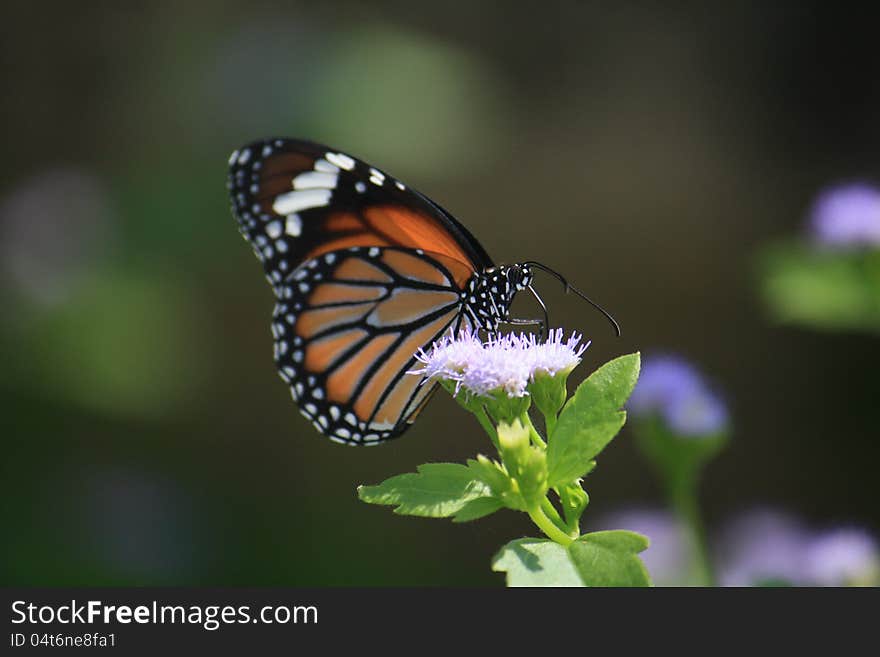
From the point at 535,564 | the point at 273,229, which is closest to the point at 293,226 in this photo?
the point at 273,229

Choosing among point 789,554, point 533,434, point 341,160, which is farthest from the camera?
point 789,554

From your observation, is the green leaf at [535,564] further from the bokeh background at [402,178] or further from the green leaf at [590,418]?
the bokeh background at [402,178]

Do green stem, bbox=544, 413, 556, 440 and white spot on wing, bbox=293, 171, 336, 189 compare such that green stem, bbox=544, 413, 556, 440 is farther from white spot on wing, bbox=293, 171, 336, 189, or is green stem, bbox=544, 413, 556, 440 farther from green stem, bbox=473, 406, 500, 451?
white spot on wing, bbox=293, 171, 336, 189

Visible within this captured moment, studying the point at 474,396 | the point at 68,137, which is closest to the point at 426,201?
the point at 474,396

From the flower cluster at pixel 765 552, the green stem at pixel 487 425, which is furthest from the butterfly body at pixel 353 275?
the flower cluster at pixel 765 552

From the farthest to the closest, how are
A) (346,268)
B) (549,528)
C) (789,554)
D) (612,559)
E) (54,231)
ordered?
(54,231) < (789,554) < (346,268) < (549,528) < (612,559)

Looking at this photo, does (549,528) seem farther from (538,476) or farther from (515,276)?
(515,276)
